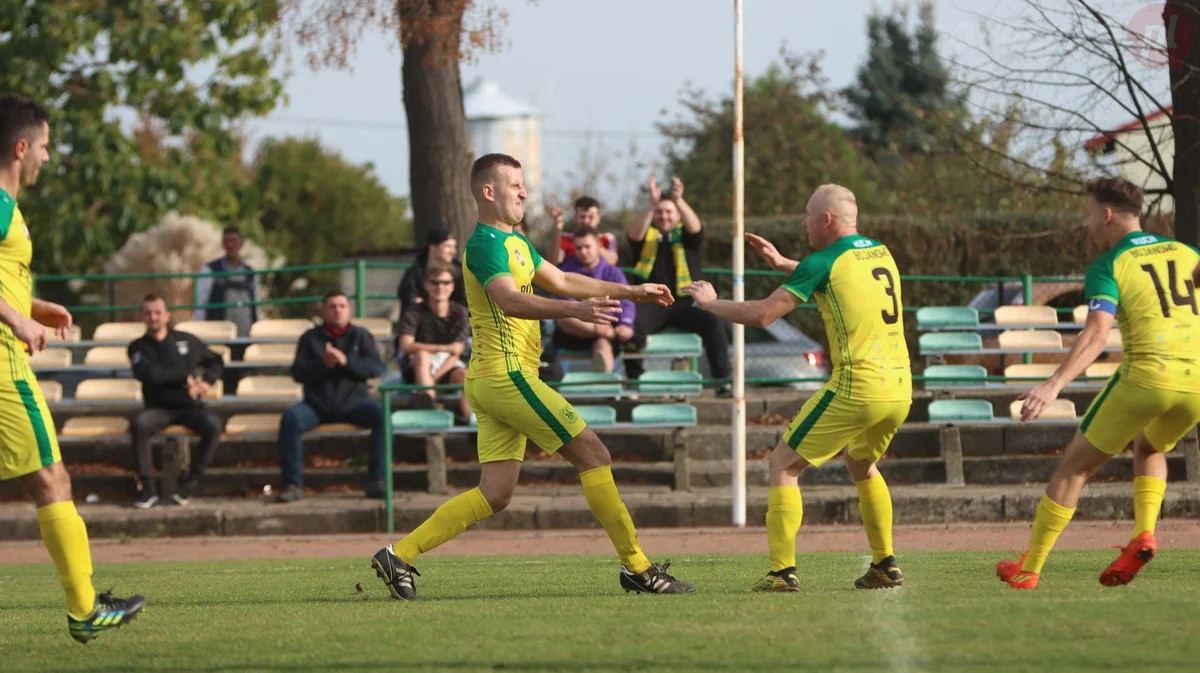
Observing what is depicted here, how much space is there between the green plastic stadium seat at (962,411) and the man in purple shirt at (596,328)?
300 cm

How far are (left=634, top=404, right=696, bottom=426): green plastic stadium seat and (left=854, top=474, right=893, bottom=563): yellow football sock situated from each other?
7.25m

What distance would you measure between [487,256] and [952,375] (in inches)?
356

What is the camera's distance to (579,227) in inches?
603

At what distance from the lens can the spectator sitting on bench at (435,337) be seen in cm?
1534

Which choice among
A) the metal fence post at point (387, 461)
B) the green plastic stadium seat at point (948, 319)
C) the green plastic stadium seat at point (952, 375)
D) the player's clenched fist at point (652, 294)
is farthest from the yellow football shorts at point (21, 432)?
the green plastic stadium seat at point (948, 319)

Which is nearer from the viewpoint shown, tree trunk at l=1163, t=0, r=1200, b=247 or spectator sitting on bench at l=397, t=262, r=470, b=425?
tree trunk at l=1163, t=0, r=1200, b=247

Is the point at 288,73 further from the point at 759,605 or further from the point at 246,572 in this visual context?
the point at 759,605

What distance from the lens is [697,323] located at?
16.2m

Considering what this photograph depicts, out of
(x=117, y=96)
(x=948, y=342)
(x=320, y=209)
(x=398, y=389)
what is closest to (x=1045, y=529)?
(x=398, y=389)

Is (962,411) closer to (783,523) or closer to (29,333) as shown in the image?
(783,523)

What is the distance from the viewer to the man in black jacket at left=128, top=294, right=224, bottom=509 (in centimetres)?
1559

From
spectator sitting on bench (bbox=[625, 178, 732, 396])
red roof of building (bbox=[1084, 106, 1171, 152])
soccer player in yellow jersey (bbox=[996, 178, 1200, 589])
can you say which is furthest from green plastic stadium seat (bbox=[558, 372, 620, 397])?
soccer player in yellow jersey (bbox=[996, 178, 1200, 589])

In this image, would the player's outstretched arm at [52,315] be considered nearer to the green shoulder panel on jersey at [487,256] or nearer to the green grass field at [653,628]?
the green grass field at [653,628]

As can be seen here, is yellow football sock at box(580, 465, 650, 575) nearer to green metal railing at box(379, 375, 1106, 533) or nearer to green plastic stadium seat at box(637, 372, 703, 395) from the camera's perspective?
green metal railing at box(379, 375, 1106, 533)
